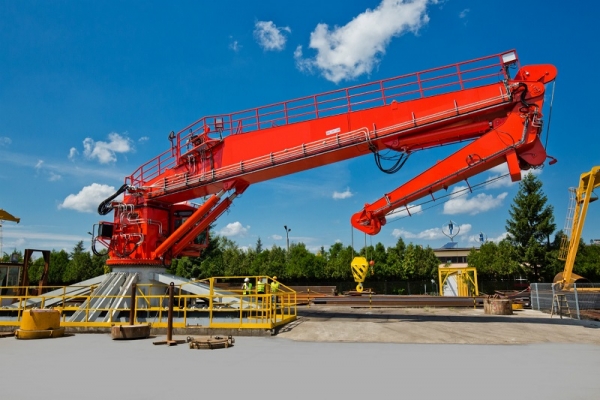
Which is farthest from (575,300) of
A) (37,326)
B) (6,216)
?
(6,216)

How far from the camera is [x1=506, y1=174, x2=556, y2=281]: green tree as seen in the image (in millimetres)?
33562

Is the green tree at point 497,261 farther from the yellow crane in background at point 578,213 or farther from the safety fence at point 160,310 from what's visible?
the safety fence at point 160,310

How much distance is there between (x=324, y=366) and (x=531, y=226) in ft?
110

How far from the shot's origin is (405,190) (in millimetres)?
12984

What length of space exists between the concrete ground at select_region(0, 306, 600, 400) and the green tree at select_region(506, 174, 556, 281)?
2467cm

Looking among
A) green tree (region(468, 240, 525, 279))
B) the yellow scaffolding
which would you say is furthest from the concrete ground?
green tree (region(468, 240, 525, 279))

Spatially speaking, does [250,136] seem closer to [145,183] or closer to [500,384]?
[145,183]

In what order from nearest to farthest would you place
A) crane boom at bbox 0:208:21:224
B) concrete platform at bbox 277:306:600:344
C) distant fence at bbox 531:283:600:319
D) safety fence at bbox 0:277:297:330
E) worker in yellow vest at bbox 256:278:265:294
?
1. concrete platform at bbox 277:306:600:344
2. safety fence at bbox 0:277:297:330
3. worker in yellow vest at bbox 256:278:265:294
4. distant fence at bbox 531:283:600:319
5. crane boom at bbox 0:208:21:224

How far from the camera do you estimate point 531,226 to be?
113 feet

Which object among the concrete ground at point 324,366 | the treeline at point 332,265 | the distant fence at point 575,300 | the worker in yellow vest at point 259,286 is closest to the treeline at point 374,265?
the treeline at point 332,265

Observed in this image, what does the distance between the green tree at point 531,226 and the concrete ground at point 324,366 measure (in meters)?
24.7

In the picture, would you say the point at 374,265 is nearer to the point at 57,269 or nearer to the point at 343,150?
the point at 343,150

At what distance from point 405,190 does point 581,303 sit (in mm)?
9912

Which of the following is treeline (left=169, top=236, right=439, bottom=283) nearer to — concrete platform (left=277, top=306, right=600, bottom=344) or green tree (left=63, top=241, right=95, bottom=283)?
green tree (left=63, top=241, right=95, bottom=283)
